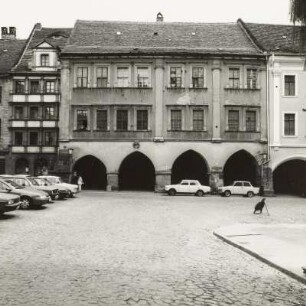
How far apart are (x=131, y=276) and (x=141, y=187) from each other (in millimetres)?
38056

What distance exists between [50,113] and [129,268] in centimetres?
4051

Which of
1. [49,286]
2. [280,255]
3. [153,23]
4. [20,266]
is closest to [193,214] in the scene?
[280,255]

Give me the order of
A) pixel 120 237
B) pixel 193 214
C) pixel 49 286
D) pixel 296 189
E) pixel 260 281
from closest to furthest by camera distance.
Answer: pixel 49 286 → pixel 260 281 → pixel 120 237 → pixel 193 214 → pixel 296 189

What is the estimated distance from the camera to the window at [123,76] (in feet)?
141

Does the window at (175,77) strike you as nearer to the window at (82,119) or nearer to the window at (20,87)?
the window at (82,119)

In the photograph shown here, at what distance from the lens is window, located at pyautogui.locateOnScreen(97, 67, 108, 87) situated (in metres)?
42.8

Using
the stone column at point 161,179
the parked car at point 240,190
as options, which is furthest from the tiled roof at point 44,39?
the parked car at point 240,190

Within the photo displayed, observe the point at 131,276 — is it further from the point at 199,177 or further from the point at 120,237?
the point at 199,177

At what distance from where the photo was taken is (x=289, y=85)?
4300 cm

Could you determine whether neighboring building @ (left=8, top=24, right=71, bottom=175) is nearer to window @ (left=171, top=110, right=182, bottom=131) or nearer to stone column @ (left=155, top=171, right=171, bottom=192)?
stone column @ (left=155, top=171, right=171, bottom=192)

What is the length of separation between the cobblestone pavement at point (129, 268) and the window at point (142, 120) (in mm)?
23531

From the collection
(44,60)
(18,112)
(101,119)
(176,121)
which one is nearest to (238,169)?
(176,121)

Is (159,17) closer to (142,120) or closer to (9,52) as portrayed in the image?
(142,120)

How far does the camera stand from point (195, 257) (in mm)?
11883
